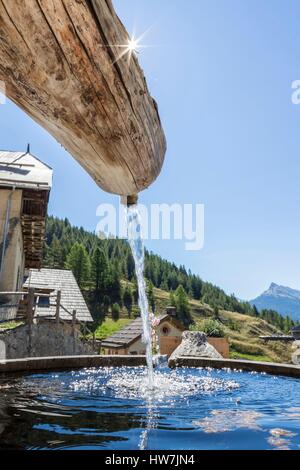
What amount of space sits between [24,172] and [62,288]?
10.8 metres

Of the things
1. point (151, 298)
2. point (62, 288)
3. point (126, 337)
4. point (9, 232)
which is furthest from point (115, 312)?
point (9, 232)

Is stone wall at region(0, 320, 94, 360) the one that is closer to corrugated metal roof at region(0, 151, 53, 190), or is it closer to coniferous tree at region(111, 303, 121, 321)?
corrugated metal roof at region(0, 151, 53, 190)

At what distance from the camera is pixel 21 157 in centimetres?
1598

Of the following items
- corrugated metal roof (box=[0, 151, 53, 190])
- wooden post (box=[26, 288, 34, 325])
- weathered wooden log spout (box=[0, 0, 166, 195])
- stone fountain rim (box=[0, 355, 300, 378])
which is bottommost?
stone fountain rim (box=[0, 355, 300, 378])

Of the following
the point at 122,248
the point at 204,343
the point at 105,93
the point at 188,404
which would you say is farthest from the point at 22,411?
the point at 122,248

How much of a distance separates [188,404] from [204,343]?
21.9 feet

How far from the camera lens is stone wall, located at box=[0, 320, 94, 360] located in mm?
9762

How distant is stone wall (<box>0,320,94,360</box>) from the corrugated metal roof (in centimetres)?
495

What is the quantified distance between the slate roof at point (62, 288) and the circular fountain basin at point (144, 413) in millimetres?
14697

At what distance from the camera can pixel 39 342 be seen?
11219 mm

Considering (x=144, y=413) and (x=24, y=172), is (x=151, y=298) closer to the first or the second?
(x=24, y=172)

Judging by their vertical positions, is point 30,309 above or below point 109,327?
above

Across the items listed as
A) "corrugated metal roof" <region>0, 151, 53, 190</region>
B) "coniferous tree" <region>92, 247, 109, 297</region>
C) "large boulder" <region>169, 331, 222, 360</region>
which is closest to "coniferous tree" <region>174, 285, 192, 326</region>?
"coniferous tree" <region>92, 247, 109, 297</region>

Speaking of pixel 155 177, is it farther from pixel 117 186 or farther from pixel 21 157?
pixel 21 157
